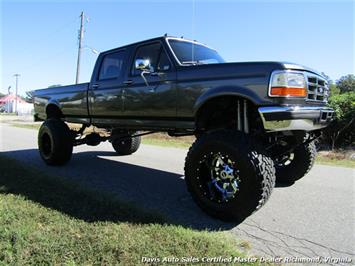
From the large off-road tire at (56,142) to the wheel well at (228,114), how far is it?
3620mm

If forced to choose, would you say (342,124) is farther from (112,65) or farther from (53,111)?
(53,111)

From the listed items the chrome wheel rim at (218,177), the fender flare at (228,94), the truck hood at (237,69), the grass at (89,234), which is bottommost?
the grass at (89,234)

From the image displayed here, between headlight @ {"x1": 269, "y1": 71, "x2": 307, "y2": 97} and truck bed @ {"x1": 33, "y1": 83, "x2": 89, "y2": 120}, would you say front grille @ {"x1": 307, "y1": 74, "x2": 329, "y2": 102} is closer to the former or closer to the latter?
headlight @ {"x1": 269, "y1": 71, "x2": 307, "y2": 97}

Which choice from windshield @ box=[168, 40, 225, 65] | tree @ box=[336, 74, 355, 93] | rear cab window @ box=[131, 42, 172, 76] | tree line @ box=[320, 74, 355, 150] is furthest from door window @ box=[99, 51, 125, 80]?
tree @ box=[336, 74, 355, 93]

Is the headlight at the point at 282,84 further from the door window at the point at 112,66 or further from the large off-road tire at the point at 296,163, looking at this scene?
the door window at the point at 112,66

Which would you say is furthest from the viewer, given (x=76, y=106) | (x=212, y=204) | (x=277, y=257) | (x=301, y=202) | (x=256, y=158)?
(x=76, y=106)

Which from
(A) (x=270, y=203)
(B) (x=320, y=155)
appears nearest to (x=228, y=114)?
(A) (x=270, y=203)

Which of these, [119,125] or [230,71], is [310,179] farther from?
[119,125]

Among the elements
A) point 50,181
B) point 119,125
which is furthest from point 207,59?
point 50,181

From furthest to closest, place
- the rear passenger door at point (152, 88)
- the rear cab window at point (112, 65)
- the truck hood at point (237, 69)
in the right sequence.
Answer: the rear cab window at point (112, 65)
the rear passenger door at point (152, 88)
the truck hood at point (237, 69)

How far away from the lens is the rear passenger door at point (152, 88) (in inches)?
197

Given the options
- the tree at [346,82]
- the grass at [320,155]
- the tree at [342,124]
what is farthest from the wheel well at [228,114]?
the tree at [346,82]

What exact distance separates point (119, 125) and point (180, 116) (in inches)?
66.9

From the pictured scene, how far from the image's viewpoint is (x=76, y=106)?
7273 millimetres
